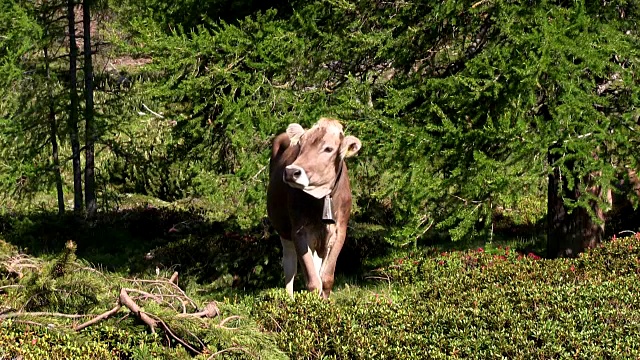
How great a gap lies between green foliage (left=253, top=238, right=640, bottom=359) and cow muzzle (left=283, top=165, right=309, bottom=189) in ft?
3.76

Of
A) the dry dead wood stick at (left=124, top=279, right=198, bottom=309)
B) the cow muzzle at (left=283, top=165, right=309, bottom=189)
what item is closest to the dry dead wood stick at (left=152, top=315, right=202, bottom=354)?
the dry dead wood stick at (left=124, top=279, right=198, bottom=309)

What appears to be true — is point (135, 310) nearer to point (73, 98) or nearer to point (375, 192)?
point (375, 192)

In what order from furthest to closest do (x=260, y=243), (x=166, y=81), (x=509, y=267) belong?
(x=260, y=243) < (x=166, y=81) < (x=509, y=267)

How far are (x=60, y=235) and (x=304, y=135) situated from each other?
926 cm

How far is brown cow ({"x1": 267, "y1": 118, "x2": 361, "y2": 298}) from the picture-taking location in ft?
25.1

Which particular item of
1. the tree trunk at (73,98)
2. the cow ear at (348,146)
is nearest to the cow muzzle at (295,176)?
the cow ear at (348,146)

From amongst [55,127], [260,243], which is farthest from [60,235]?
[260,243]

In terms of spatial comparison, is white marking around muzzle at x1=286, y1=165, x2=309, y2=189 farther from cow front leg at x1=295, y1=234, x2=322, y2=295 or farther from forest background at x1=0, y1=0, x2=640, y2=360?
forest background at x1=0, y1=0, x2=640, y2=360

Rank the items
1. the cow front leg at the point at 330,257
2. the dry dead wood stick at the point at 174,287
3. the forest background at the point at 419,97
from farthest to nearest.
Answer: the forest background at the point at 419,97 < the cow front leg at the point at 330,257 < the dry dead wood stick at the point at 174,287

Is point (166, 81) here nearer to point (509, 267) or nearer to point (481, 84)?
point (481, 84)

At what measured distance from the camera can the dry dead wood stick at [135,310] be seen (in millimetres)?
4473

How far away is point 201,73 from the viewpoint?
40.9 feet

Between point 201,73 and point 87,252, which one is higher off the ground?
point 201,73

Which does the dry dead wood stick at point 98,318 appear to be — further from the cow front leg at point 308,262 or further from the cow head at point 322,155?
the cow front leg at point 308,262
